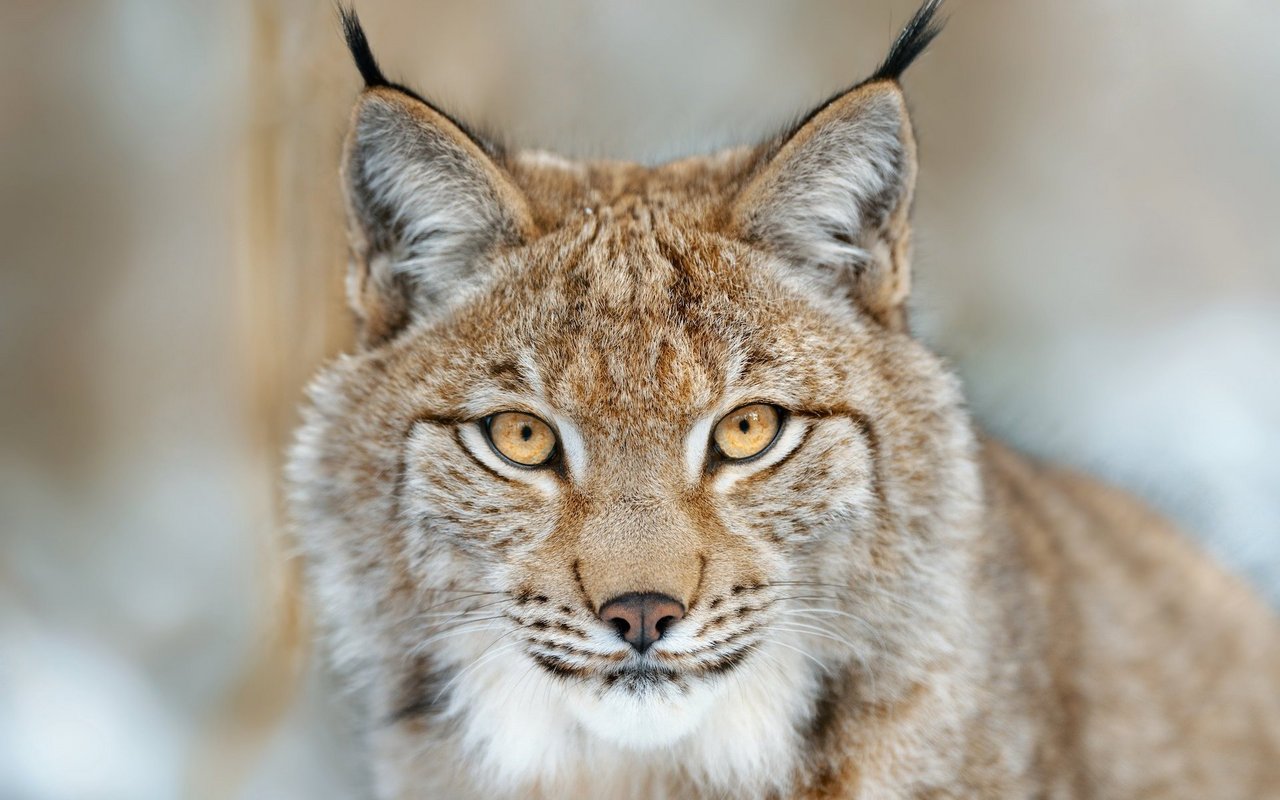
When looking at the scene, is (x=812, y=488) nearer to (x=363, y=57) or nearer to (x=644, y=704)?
(x=644, y=704)

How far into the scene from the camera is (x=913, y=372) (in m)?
2.38

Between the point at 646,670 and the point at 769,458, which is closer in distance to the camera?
the point at 646,670

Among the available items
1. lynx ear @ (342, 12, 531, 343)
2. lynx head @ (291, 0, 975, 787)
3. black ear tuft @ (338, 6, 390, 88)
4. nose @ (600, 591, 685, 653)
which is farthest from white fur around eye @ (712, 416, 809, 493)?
black ear tuft @ (338, 6, 390, 88)

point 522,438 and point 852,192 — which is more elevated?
point 852,192

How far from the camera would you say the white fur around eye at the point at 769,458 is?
213 cm

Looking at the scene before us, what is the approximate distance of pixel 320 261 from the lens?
12.0 feet

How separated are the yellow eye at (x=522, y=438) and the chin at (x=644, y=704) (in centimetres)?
41

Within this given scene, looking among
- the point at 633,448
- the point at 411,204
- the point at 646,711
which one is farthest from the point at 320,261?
the point at 646,711

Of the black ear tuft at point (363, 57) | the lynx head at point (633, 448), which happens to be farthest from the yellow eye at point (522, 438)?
the black ear tuft at point (363, 57)

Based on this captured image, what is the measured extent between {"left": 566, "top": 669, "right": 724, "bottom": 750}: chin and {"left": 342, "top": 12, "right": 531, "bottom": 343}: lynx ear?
0.84 metres

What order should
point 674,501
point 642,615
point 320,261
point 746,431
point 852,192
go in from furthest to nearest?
point 320,261, point 852,192, point 746,431, point 674,501, point 642,615

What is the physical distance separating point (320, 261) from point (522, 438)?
5.66ft

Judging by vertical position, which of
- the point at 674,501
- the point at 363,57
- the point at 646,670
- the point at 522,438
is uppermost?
the point at 363,57

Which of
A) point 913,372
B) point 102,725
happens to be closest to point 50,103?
point 102,725
